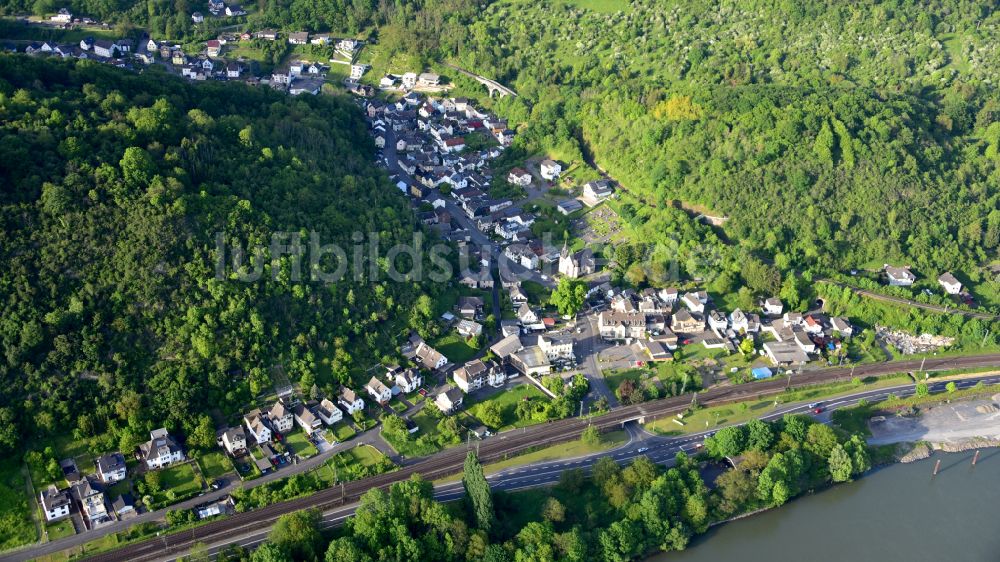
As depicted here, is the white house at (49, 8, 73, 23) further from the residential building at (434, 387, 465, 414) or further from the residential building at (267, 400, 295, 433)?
the residential building at (434, 387, 465, 414)

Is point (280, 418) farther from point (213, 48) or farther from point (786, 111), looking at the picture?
point (213, 48)

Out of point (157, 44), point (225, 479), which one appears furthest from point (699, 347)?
point (157, 44)

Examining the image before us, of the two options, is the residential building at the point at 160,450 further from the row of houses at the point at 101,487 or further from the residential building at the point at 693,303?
the residential building at the point at 693,303

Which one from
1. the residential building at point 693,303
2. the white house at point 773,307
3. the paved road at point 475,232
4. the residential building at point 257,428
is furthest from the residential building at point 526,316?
the residential building at point 257,428

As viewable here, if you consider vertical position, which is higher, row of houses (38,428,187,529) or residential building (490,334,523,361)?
row of houses (38,428,187,529)

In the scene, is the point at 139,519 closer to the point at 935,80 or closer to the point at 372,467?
the point at 372,467

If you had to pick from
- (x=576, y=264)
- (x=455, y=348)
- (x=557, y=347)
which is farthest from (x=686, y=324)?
(x=455, y=348)

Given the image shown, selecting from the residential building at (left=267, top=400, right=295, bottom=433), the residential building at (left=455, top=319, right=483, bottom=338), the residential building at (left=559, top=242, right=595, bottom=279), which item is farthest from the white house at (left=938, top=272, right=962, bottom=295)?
the residential building at (left=267, top=400, right=295, bottom=433)
